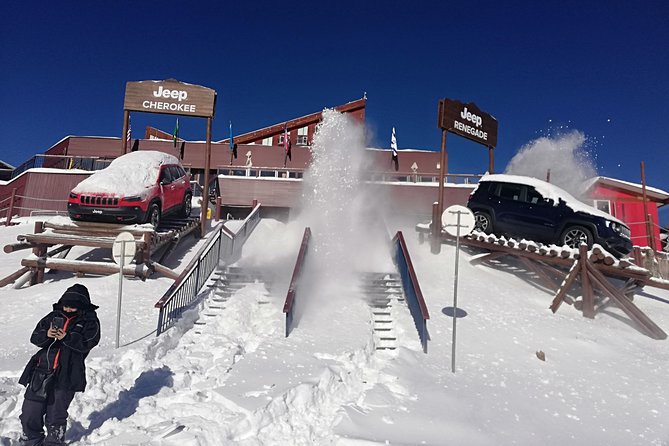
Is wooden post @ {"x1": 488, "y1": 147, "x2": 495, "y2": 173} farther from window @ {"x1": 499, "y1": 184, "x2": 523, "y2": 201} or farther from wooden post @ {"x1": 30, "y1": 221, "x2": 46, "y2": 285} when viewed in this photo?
wooden post @ {"x1": 30, "y1": 221, "x2": 46, "y2": 285}

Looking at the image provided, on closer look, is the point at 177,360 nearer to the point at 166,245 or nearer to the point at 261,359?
the point at 261,359

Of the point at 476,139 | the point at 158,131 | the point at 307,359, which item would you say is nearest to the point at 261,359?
the point at 307,359

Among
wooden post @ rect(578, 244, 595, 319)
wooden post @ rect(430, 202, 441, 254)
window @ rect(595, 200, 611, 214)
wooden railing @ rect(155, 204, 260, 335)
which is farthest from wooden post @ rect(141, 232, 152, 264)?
window @ rect(595, 200, 611, 214)

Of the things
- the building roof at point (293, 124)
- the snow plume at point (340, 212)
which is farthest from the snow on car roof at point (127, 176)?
the building roof at point (293, 124)

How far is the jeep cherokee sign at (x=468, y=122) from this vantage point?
14.6 m

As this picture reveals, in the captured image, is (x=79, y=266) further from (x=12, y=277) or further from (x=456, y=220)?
(x=456, y=220)

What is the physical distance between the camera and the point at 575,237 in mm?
10703

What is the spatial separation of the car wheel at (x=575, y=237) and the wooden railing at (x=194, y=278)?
33.7 ft

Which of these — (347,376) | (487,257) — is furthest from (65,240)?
(487,257)

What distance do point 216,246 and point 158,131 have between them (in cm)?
2863

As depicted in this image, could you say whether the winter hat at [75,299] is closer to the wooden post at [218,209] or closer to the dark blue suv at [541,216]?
the dark blue suv at [541,216]

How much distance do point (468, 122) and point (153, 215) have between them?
41.5 ft

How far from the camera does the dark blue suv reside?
10281 millimetres

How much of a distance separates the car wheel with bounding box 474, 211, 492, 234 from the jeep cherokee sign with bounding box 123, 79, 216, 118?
11.8 meters
